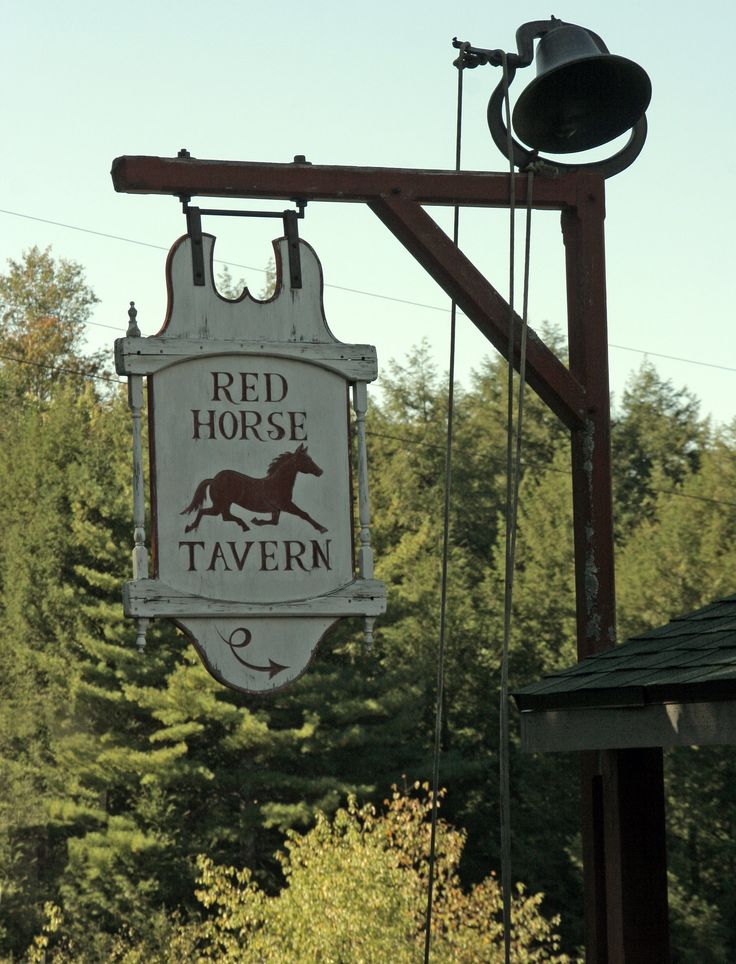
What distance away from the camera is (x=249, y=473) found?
5461 millimetres

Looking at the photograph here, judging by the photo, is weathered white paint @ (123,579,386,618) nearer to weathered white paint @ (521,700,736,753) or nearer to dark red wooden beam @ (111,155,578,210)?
weathered white paint @ (521,700,736,753)

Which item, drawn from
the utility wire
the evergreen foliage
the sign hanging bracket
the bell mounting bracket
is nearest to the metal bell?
the bell mounting bracket

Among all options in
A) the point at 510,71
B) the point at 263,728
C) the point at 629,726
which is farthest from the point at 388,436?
the point at 629,726

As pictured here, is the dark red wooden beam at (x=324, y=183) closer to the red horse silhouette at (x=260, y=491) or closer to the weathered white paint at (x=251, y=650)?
the red horse silhouette at (x=260, y=491)

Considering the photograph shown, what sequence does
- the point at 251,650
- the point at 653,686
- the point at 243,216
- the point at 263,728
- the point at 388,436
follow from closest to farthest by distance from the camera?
the point at 653,686
the point at 251,650
the point at 243,216
the point at 263,728
the point at 388,436

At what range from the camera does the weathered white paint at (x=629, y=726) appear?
173 inches

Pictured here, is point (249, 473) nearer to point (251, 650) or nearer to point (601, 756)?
point (251, 650)

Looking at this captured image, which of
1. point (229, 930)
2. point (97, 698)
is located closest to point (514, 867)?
point (229, 930)

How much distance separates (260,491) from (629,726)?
1.54 metres

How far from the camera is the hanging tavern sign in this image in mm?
5375

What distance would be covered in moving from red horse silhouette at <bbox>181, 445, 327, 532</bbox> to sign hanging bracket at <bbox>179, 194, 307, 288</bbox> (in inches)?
27.4

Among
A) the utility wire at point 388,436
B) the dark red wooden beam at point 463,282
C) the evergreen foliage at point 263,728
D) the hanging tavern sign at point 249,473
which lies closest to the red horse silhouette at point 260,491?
the hanging tavern sign at point 249,473

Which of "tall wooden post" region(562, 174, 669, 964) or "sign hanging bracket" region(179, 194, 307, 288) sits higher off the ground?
"sign hanging bracket" region(179, 194, 307, 288)

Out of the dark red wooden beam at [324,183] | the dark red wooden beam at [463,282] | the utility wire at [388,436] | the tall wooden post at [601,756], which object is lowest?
the tall wooden post at [601,756]
